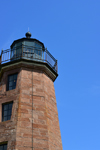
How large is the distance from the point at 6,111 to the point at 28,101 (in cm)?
147

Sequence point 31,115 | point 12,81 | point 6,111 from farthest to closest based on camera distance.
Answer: point 12,81 → point 6,111 → point 31,115

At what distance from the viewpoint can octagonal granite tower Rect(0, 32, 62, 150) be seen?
1091 centimetres

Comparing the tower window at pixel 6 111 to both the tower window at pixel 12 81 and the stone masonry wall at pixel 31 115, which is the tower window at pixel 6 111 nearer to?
the stone masonry wall at pixel 31 115

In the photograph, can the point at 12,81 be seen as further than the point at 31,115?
Yes

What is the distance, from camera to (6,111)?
1233cm

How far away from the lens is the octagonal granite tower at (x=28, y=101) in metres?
10.9

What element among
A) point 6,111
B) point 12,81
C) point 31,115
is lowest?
point 31,115

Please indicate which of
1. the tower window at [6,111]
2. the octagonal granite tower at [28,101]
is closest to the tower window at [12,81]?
the octagonal granite tower at [28,101]

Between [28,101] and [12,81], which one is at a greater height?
[12,81]

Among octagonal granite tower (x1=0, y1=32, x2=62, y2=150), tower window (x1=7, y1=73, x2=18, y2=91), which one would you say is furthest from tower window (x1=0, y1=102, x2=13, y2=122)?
tower window (x1=7, y1=73, x2=18, y2=91)

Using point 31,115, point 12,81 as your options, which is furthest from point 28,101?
point 12,81

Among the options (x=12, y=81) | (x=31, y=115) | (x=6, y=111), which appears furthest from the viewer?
(x=12, y=81)

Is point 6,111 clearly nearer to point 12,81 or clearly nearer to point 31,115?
point 31,115

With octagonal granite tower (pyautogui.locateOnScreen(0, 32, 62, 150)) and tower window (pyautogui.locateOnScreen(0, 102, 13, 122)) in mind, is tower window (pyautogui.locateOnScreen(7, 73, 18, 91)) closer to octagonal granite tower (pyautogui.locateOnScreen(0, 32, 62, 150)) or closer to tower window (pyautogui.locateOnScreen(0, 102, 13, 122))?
octagonal granite tower (pyautogui.locateOnScreen(0, 32, 62, 150))
